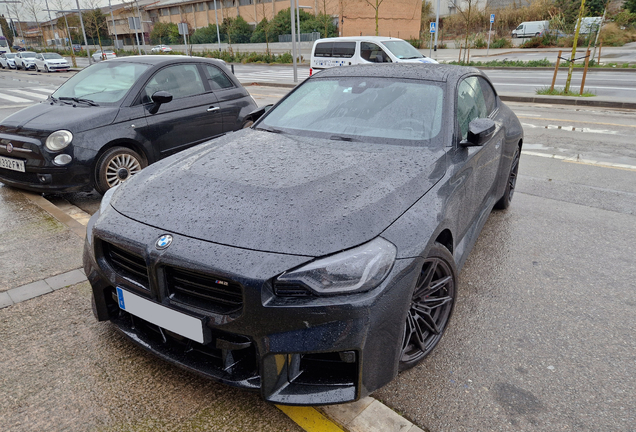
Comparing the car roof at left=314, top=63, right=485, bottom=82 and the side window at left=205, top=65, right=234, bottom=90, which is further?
the side window at left=205, top=65, right=234, bottom=90

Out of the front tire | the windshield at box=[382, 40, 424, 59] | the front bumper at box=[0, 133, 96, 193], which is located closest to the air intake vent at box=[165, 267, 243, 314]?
the front tire

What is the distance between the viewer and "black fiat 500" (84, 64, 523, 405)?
73.9 inches

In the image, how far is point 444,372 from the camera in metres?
2.48

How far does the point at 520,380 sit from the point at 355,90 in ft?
7.42

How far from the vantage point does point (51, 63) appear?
33438 millimetres

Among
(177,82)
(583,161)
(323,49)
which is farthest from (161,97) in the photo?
(323,49)

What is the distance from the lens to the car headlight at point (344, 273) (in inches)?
73.1

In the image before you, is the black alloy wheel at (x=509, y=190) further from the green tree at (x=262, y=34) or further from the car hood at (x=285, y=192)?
the green tree at (x=262, y=34)

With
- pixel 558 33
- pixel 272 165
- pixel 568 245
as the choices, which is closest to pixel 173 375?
pixel 272 165

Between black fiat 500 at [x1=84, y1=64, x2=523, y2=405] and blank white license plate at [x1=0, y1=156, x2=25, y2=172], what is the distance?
120 inches

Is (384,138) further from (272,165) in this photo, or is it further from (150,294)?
(150,294)

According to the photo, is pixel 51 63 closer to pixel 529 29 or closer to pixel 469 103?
pixel 469 103

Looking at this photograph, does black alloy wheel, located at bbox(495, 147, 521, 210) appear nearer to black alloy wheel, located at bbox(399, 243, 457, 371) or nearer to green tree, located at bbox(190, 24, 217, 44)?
black alloy wheel, located at bbox(399, 243, 457, 371)

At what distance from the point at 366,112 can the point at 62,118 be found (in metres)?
3.71
